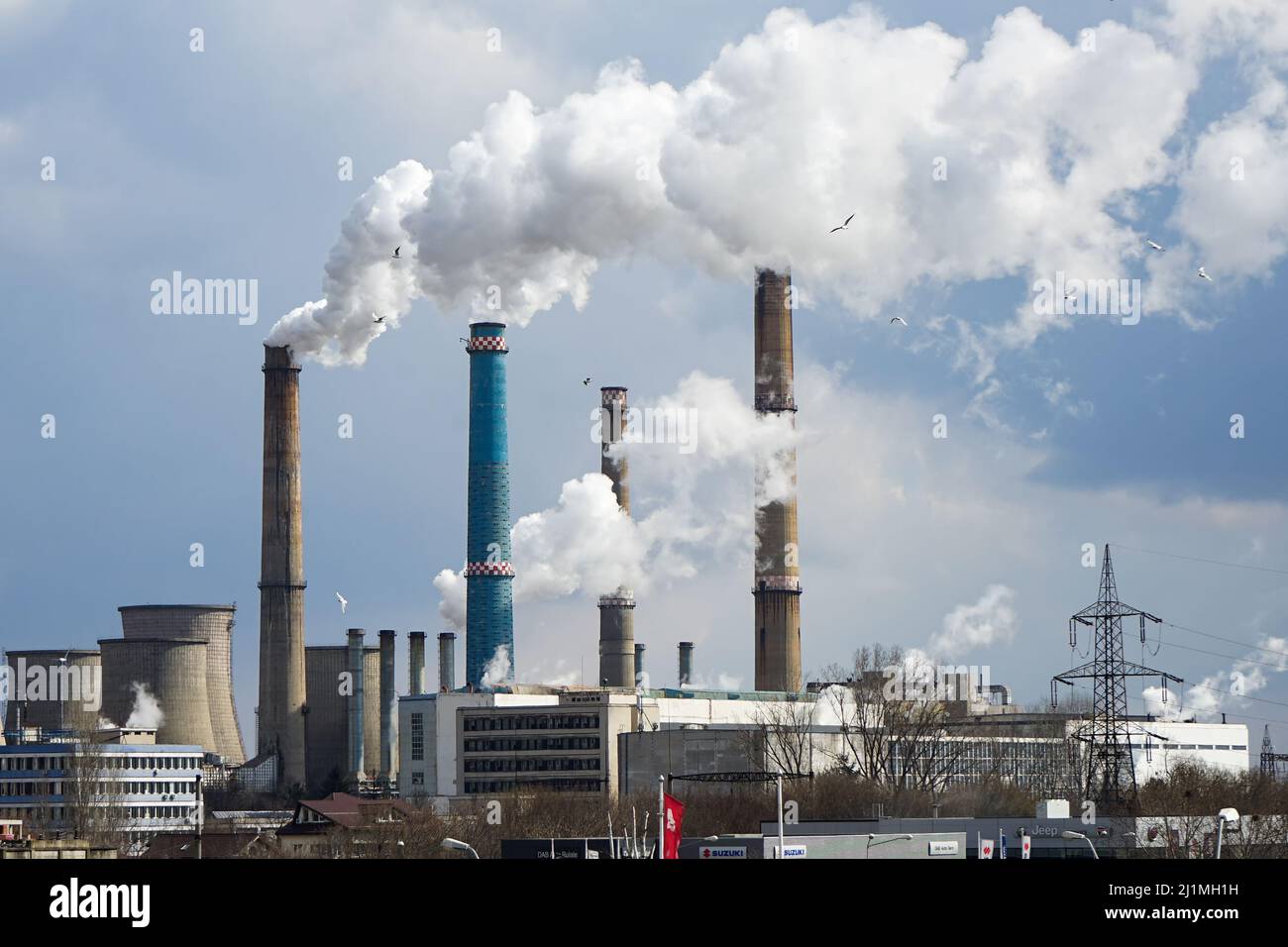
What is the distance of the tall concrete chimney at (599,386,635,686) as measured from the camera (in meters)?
124

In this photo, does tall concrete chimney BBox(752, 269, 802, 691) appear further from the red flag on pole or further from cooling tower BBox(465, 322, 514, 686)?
the red flag on pole

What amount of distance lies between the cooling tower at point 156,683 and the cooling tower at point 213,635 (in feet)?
15.7

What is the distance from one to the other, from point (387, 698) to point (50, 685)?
70.3 ft

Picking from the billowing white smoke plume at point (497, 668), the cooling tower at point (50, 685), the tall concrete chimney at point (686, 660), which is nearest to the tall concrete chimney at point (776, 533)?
the billowing white smoke plume at point (497, 668)

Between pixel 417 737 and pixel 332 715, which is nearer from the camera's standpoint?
pixel 417 737

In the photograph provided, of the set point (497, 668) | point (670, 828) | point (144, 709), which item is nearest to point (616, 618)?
point (497, 668)

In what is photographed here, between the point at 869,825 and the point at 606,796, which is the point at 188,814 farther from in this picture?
the point at 869,825

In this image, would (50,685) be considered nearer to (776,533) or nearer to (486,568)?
(486,568)

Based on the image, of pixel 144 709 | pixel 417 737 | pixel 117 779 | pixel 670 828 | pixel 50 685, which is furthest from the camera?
pixel 50 685

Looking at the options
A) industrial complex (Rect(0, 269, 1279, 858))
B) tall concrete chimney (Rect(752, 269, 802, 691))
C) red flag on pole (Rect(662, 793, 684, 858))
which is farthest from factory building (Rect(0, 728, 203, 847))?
red flag on pole (Rect(662, 793, 684, 858))

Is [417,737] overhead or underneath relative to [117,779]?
overhead

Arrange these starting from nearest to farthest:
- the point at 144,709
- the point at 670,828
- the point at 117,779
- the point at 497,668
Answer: the point at 670,828 → the point at 117,779 → the point at 497,668 → the point at 144,709

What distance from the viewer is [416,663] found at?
134 meters

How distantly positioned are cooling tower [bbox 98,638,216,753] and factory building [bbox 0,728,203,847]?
3.44 m
